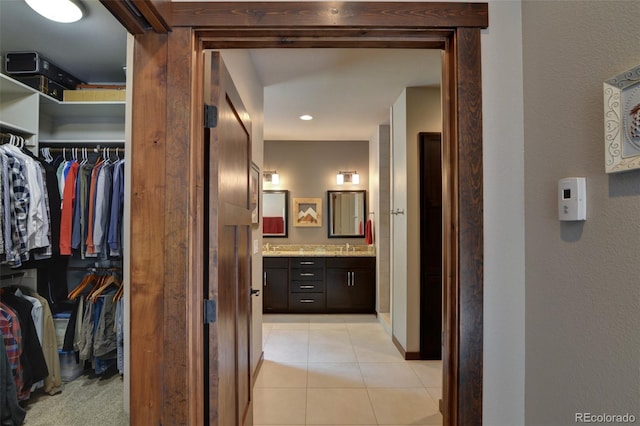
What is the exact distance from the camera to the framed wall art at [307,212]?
18.2 ft

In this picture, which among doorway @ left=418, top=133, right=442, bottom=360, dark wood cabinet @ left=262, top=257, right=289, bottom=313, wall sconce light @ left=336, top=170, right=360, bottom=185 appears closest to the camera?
doorway @ left=418, top=133, right=442, bottom=360

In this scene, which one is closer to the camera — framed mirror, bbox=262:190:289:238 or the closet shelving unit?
the closet shelving unit

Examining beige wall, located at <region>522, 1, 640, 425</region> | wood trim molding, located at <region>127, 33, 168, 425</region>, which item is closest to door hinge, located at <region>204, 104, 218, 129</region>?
wood trim molding, located at <region>127, 33, 168, 425</region>

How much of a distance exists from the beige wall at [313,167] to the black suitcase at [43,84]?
3.31 m

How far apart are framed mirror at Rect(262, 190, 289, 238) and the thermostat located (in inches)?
187

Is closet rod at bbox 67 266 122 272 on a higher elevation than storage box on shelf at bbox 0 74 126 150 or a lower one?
lower

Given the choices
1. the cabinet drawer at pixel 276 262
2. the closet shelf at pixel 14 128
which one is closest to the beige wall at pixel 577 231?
the closet shelf at pixel 14 128

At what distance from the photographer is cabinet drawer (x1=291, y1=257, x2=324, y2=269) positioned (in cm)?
495

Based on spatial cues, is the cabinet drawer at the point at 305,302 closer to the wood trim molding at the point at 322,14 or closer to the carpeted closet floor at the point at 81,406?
the carpeted closet floor at the point at 81,406

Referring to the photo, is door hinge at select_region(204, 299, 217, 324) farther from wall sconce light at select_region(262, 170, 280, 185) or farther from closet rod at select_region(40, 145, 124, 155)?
wall sconce light at select_region(262, 170, 280, 185)

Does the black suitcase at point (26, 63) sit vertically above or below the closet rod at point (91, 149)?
above

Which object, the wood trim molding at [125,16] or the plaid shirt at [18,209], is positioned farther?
the plaid shirt at [18,209]

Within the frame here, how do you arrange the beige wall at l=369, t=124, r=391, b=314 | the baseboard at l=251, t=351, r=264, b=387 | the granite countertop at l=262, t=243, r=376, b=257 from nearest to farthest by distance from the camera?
1. the baseboard at l=251, t=351, r=264, b=387
2. the beige wall at l=369, t=124, r=391, b=314
3. the granite countertop at l=262, t=243, r=376, b=257

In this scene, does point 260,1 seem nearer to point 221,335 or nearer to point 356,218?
point 221,335
